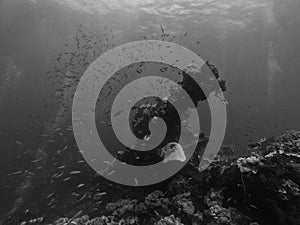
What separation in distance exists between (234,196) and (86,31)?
23.1m

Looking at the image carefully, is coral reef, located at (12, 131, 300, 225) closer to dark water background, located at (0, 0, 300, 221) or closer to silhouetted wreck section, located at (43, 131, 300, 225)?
silhouetted wreck section, located at (43, 131, 300, 225)

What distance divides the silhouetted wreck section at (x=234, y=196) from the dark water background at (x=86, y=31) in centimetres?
1312

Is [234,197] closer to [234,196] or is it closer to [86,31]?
[234,196]

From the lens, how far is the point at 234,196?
20.1ft

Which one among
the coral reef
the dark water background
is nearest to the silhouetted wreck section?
the coral reef

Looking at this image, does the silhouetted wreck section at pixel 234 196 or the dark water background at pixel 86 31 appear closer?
the silhouetted wreck section at pixel 234 196

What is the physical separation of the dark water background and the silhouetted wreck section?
1312 centimetres

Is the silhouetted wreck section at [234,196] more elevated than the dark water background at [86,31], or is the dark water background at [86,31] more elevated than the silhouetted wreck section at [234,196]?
the dark water background at [86,31]

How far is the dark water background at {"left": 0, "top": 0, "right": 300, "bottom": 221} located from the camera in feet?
72.3

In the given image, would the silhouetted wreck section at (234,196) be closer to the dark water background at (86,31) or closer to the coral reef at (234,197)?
the coral reef at (234,197)

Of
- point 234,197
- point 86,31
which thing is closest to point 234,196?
point 234,197

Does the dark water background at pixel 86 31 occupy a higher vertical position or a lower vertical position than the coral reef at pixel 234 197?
higher

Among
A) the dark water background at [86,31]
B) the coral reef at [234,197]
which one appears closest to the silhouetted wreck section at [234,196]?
the coral reef at [234,197]

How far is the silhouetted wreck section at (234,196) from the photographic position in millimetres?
5145
